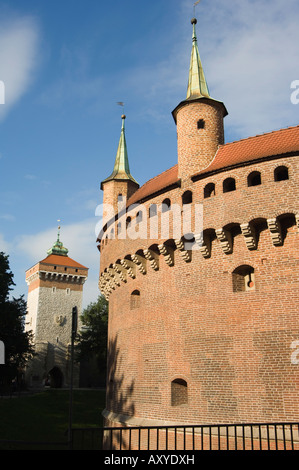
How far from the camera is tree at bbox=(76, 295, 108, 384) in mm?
44188

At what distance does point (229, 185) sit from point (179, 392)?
7.19 meters

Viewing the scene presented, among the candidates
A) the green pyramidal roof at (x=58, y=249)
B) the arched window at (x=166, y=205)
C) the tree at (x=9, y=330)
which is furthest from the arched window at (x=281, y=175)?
the green pyramidal roof at (x=58, y=249)

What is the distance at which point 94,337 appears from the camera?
44594mm

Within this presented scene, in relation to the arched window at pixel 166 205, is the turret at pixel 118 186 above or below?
above

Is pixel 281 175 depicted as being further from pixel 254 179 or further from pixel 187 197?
pixel 187 197

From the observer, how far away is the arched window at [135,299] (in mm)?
18000

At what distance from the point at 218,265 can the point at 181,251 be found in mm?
1508

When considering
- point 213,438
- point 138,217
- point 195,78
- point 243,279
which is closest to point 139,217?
point 138,217

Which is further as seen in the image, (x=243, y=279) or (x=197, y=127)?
(x=197, y=127)

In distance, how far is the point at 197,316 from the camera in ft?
46.9

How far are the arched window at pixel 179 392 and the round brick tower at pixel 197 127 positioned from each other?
707 cm

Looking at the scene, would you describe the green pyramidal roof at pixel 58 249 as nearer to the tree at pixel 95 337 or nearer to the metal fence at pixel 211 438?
the tree at pixel 95 337

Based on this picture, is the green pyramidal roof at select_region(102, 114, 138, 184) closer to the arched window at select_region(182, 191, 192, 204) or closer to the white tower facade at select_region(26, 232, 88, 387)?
the arched window at select_region(182, 191, 192, 204)
